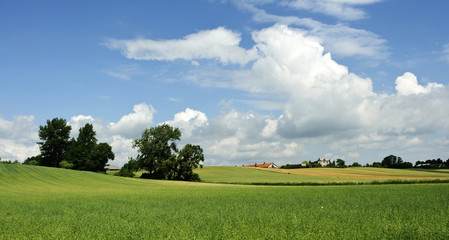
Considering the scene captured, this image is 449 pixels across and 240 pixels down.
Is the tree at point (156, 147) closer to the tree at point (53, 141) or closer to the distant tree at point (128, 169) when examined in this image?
the distant tree at point (128, 169)

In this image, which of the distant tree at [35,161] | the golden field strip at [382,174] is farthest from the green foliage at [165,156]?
the distant tree at [35,161]

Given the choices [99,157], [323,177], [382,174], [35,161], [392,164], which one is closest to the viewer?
[323,177]

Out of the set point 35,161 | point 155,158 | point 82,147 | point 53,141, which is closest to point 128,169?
point 155,158

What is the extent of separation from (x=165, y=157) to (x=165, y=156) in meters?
0.29

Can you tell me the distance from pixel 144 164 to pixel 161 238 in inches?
3032

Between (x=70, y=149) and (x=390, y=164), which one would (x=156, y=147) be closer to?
(x=70, y=149)

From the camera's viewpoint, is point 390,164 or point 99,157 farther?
point 390,164

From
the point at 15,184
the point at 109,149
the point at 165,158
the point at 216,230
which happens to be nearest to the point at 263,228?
the point at 216,230

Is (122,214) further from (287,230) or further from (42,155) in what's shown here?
(42,155)

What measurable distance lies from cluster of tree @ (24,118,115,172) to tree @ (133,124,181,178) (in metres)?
20.0

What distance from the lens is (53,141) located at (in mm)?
111062

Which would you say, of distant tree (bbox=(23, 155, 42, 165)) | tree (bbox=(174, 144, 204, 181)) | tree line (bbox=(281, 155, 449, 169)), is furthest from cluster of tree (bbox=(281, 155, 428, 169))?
distant tree (bbox=(23, 155, 42, 165))

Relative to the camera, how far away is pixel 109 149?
10312 cm

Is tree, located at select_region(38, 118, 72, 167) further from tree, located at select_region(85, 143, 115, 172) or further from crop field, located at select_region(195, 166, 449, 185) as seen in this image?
crop field, located at select_region(195, 166, 449, 185)
